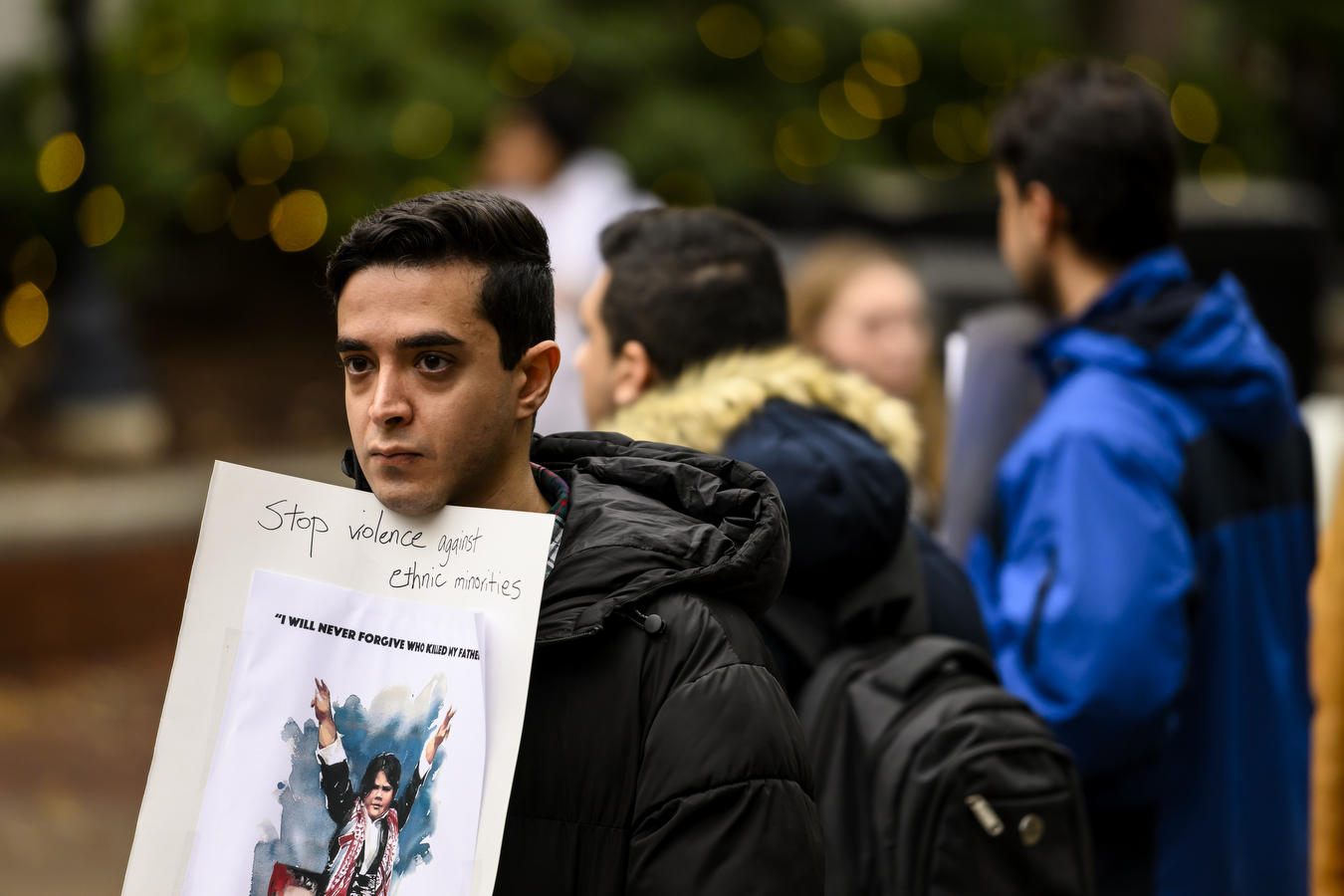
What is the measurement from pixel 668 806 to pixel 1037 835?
39.6 inches

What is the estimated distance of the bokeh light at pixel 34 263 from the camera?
39.9 ft

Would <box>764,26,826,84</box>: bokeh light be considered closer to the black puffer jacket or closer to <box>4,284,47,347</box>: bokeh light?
<box>4,284,47,347</box>: bokeh light

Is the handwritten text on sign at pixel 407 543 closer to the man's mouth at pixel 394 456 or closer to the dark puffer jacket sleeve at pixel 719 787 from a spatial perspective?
the man's mouth at pixel 394 456

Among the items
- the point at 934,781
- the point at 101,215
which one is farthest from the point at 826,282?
the point at 101,215

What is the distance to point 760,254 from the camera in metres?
2.91

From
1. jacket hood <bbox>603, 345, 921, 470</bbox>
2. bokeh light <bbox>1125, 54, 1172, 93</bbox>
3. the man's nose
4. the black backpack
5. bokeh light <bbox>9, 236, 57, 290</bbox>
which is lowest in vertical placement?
the black backpack

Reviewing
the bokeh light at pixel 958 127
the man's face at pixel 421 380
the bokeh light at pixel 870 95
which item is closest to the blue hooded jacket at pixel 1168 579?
the man's face at pixel 421 380

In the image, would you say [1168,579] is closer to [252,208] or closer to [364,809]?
[364,809]

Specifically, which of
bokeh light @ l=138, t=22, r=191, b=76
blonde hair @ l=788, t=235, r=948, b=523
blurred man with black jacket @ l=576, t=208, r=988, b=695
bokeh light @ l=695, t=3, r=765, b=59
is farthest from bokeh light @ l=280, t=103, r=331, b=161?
blurred man with black jacket @ l=576, t=208, r=988, b=695

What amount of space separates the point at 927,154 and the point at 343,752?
14555mm

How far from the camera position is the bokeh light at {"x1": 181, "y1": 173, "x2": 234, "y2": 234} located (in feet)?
41.7

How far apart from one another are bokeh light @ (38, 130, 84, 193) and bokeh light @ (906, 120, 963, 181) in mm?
8569

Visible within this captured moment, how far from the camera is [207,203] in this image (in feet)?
42.5

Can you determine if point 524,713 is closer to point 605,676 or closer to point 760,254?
point 605,676
